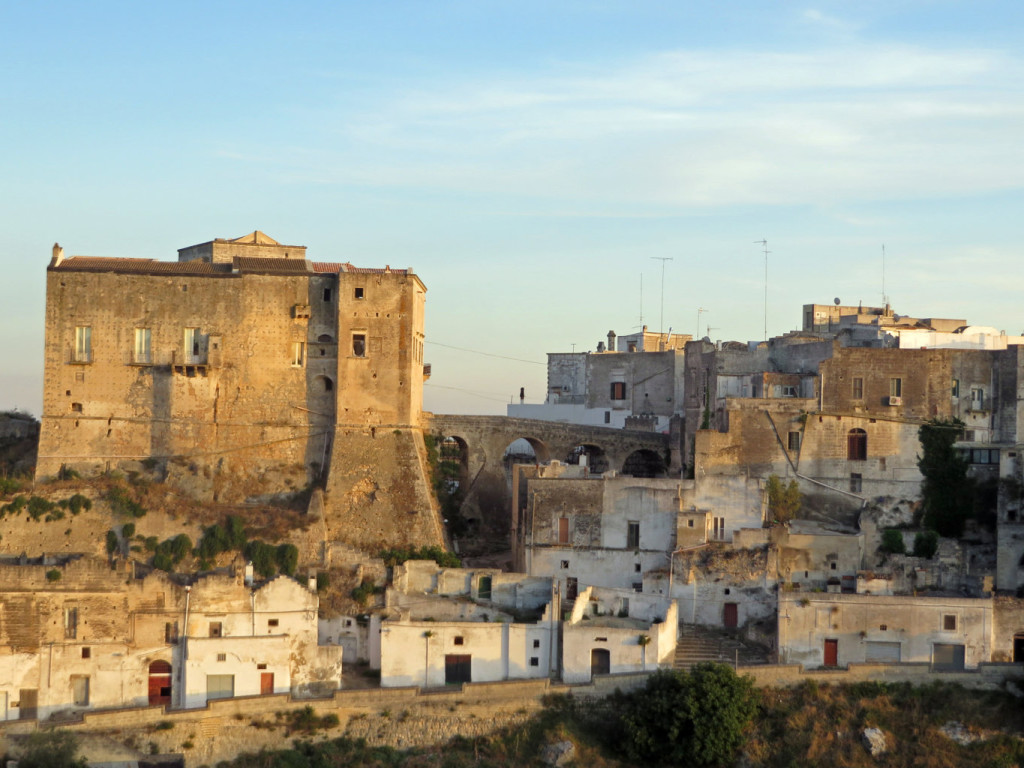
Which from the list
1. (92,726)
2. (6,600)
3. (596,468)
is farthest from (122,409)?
(596,468)

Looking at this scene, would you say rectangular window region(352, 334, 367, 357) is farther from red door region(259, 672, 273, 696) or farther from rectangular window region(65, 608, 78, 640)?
rectangular window region(65, 608, 78, 640)

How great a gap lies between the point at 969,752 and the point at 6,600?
23704mm

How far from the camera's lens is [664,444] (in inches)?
2021

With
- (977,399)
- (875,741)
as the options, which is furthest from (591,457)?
(875,741)

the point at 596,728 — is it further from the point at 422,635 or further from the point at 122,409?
the point at 122,409

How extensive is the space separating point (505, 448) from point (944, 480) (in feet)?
44.3

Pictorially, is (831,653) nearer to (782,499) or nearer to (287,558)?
(782,499)

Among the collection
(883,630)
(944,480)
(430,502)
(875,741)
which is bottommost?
(875,741)

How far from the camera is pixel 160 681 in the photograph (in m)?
39.8

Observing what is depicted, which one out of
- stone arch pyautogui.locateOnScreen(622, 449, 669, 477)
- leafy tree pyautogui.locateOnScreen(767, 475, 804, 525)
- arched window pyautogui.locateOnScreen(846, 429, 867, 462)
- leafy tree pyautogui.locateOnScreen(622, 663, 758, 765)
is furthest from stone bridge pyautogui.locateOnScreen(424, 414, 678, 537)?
leafy tree pyautogui.locateOnScreen(622, 663, 758, 765)

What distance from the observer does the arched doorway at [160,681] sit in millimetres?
39750

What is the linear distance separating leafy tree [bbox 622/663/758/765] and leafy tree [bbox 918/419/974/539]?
33.5ft

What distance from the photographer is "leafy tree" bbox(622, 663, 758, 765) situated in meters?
37.3

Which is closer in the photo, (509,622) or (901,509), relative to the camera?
(509,622)
